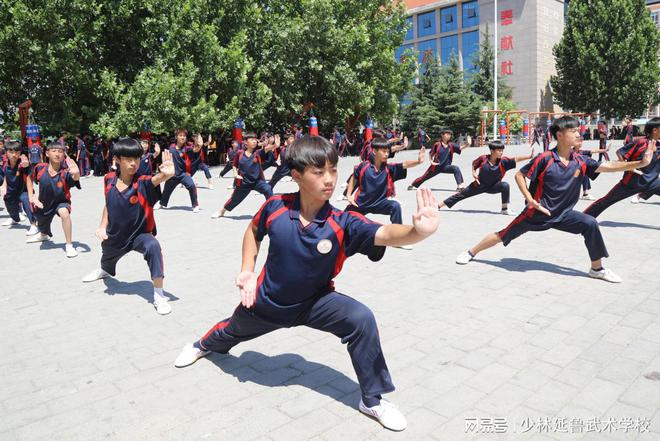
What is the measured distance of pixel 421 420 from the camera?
3.18 metres

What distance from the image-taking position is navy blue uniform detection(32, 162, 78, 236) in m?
8.07

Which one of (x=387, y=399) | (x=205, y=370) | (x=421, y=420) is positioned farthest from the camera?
(x=205, y=370)

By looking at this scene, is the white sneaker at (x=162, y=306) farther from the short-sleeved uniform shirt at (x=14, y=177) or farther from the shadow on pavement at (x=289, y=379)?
the short-sleeved uniform shirt at (x=14, y=177)

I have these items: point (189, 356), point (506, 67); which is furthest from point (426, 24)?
point (189, 356)

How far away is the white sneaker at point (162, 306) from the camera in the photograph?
207 inches

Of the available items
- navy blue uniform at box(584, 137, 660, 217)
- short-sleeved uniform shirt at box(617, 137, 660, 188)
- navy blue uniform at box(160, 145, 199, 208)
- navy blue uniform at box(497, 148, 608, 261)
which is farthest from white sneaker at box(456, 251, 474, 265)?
navy blue uniform at box(160, 145, 199, 208)

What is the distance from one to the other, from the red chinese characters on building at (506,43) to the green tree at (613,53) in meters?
10.3

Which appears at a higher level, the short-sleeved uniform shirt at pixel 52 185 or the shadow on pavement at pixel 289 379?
the short-sleeved uniform shirt at pixel 52 185

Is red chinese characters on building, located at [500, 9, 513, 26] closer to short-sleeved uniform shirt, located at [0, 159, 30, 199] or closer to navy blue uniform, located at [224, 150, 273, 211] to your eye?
navy blue uniform, located at [224, 150, 273, 211]

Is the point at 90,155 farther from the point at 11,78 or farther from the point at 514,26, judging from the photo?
the point at 514,26

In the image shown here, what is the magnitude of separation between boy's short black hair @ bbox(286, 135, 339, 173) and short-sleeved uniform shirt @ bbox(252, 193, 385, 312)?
29 cm

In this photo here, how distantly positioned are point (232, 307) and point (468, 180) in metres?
13.3

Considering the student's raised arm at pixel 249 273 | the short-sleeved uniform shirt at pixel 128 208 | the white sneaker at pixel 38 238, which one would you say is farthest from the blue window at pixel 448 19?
the student's raised arm at pixel 249 273

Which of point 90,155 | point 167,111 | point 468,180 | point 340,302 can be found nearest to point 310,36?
point 167,111
